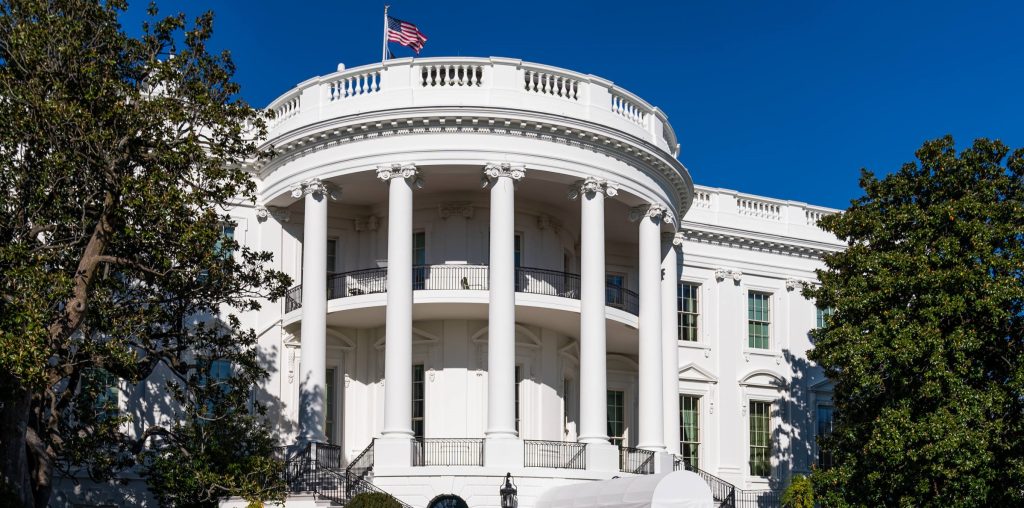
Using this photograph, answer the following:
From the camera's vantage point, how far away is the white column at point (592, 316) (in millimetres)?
29094

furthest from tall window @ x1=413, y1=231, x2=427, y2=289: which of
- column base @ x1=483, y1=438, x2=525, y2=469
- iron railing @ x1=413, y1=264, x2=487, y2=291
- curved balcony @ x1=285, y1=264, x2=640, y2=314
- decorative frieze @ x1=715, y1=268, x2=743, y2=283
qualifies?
decorative frieze @ x1=715, y1=268, x2=743, y2=283

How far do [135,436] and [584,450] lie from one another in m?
11.1

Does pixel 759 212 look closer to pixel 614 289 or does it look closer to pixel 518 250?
pixel 614 289

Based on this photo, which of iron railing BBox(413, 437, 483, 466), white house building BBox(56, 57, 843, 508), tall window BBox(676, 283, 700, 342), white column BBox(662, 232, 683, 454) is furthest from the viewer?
tall window BBox(676, 283, 700, 342)

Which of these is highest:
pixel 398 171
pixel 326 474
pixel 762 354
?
pixel 398 171

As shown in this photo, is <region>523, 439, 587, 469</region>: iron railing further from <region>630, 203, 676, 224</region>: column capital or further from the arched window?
<region>630, 203, 676, 224</region>: column capital

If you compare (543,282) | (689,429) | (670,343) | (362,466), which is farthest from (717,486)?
(362,466)

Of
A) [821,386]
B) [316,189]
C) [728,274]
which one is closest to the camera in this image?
[316,189]

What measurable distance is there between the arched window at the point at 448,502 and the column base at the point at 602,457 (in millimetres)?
3132

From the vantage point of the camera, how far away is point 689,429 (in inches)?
1487

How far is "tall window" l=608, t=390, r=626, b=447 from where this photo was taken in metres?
37.2

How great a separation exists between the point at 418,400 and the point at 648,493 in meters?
8.82

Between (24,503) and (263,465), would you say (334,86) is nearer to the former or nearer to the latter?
(263,465)

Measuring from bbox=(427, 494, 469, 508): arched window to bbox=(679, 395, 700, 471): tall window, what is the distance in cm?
1169
